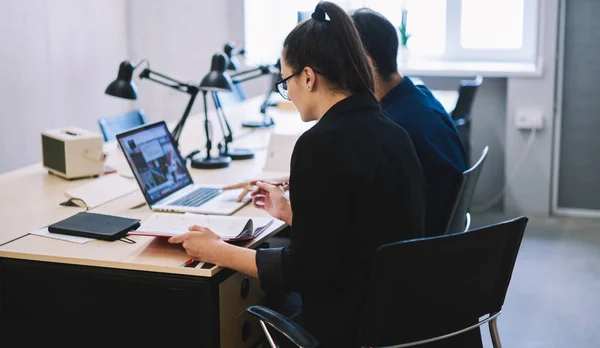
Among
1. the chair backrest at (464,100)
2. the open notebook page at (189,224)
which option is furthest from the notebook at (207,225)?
the chair backrest at (464,100)

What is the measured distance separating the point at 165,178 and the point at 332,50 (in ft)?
3.43

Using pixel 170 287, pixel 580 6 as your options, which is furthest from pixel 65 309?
pixel 580 6

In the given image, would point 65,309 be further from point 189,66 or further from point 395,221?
point 189,66

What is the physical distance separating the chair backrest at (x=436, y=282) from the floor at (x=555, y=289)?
1533mm

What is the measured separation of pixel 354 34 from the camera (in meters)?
1.81

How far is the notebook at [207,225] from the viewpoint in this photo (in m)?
2.13

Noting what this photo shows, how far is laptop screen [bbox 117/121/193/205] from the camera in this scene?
98.3 inches

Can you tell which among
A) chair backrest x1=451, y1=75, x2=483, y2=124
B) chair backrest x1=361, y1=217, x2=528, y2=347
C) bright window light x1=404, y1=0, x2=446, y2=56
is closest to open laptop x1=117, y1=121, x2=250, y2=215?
chair backrest x1=361, y1=217, x2=528, y2=347

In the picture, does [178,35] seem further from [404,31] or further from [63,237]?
[63,237]

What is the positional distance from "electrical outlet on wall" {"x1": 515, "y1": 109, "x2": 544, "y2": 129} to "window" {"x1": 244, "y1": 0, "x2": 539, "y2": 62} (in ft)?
1.48

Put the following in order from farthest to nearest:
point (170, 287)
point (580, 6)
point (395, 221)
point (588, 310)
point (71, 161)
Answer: point (580, 6) < point (588, 310) < point (71, 161) < point (170, 287) < point (395, 221)

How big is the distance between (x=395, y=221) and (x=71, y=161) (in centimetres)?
158

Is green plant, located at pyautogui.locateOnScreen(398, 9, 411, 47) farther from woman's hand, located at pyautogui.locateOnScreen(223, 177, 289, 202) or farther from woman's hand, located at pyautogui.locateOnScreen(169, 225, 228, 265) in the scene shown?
woman's hand, located at pyautogui.locateOnScreen(169, 225, 228, 265)

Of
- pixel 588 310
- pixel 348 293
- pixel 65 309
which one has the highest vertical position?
pixel 348 293
